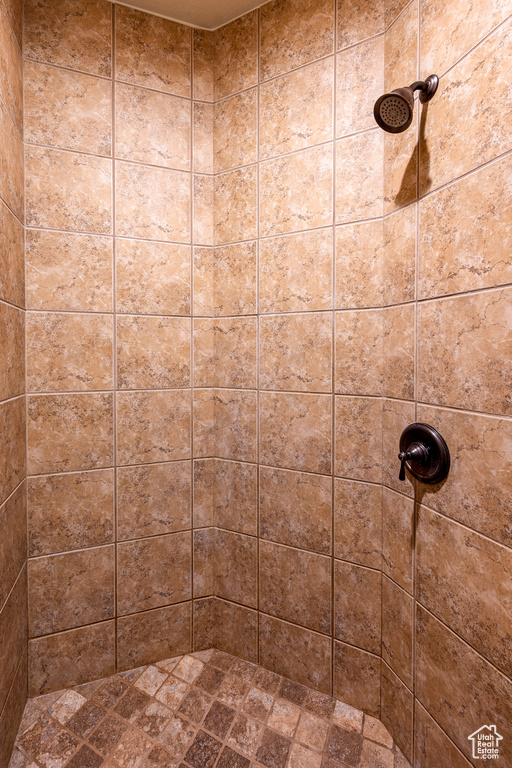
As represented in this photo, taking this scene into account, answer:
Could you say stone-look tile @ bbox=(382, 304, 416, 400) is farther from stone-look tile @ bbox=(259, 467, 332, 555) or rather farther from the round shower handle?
stone-look tile @ bbox=(259, 467, 332, 555)

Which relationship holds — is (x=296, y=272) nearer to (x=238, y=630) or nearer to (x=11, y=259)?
(x=11, y=259)

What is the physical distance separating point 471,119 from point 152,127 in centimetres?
101

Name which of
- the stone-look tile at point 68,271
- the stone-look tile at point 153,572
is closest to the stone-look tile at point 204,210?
the stone-look tile at point 68,271

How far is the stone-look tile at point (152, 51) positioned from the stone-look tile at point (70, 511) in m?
1.33

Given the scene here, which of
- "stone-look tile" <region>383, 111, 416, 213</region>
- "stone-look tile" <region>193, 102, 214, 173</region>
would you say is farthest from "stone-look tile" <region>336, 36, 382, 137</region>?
"stone-look tile" <region>193, 102, 214, 173</region>

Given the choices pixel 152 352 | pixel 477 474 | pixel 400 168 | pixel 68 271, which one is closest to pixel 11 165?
pixel 68 271

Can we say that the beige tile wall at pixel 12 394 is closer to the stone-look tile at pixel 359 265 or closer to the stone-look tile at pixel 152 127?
the stone-look tile at pixel 152 127

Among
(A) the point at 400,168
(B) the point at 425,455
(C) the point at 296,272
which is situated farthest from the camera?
(C) the point at 296,272

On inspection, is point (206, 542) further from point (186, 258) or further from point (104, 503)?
point (186, 258)

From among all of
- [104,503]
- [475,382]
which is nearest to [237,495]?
[104,503]

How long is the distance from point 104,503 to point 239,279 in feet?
2.91

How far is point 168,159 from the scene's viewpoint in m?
1.40

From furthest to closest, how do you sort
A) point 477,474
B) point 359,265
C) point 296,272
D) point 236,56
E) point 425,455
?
point 236,56 → point 296,272 → point 359,265 → point 425,455 → point 477,474

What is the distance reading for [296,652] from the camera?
134 cm
